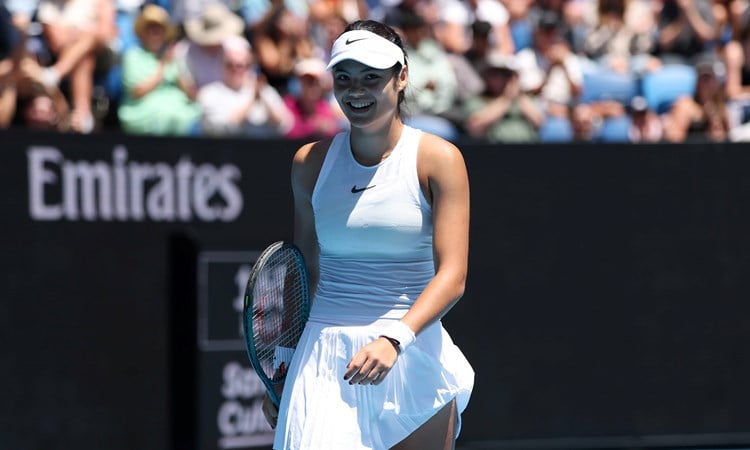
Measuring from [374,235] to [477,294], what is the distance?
3.61m

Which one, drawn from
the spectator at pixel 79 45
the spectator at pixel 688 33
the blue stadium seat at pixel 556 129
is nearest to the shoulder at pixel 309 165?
the spectator at pixel 79 45

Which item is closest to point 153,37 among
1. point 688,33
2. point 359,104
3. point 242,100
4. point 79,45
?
point 79,45

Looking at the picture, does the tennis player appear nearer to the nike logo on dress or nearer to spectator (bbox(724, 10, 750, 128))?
the nike logo on dress

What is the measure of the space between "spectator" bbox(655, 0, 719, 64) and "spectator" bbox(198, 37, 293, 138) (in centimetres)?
376

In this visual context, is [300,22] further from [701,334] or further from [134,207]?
[701,334]

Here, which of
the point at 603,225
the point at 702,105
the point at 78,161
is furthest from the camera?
the point at 702,105

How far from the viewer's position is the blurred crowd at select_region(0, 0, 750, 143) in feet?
24.6

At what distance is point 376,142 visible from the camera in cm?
344

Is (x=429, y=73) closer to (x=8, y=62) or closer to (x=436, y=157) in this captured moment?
(x=8, y=62)

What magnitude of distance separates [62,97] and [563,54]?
3859mm

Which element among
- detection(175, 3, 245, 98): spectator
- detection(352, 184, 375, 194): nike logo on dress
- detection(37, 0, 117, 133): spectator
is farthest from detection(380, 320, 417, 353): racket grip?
detection(175, 3, 245, 98): spectator

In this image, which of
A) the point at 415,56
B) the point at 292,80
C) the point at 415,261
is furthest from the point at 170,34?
the point at 415,261

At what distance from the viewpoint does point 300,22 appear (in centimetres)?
855

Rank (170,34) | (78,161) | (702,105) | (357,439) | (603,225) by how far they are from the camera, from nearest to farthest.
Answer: (357,439) → (78,161) → (603,225) → (170,34) → (702,105)
